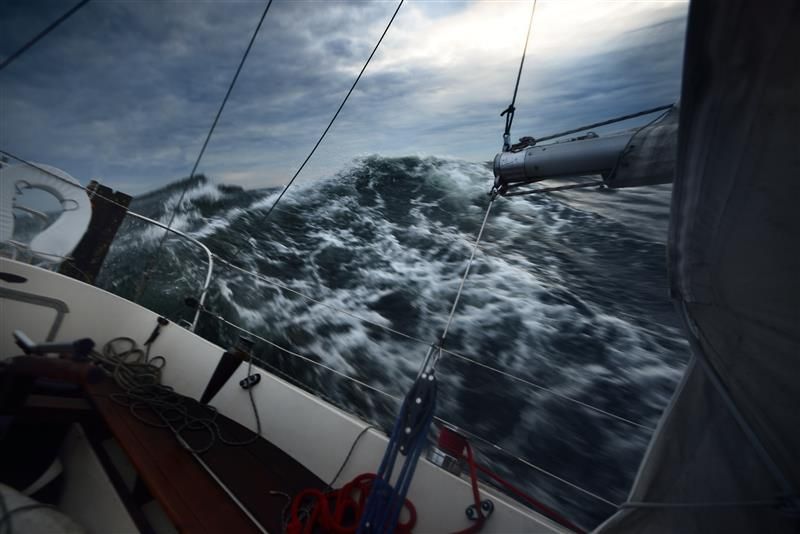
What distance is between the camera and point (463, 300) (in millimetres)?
3689

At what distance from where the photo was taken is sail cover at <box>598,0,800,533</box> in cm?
52

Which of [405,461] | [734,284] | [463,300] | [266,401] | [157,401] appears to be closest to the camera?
[734,284]

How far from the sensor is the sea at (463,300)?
98.0 inches

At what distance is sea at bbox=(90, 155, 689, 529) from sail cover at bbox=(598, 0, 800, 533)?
0.87 meters

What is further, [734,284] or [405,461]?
[405,461]

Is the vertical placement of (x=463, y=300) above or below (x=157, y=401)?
above

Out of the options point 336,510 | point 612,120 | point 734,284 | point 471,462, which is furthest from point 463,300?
point 734,284

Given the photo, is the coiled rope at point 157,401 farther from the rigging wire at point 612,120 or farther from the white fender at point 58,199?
the rigging wire at point 612,120

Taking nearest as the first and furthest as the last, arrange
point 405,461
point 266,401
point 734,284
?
point 734,284 < point 405,461 < point 266,401

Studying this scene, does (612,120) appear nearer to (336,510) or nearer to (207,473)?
(336,510)

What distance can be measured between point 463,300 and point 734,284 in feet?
10.1

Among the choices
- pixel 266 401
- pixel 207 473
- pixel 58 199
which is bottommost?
pixel 207 473

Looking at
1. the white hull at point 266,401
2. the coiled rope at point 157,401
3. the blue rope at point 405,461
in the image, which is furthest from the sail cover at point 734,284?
the coiled rope at point 157,401

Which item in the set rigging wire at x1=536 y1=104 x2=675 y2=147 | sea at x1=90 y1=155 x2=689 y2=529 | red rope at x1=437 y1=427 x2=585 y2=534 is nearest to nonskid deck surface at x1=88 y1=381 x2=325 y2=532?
sea at x1=90 y1=155 x2=689 y2=529
